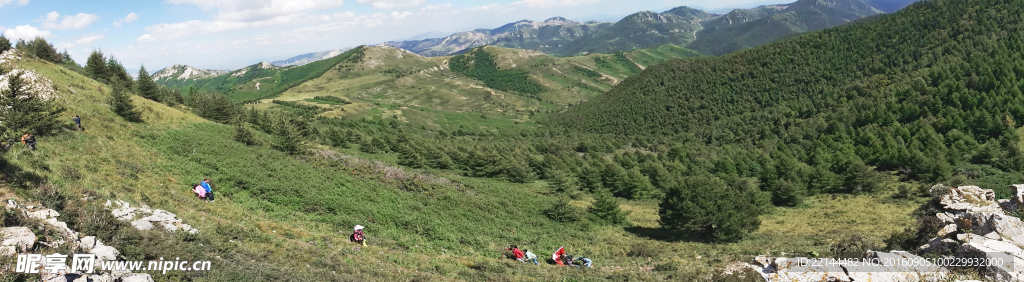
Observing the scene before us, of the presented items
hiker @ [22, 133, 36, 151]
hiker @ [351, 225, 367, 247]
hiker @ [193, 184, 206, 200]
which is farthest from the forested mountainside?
hiker @ [22, 133, 36, 151]

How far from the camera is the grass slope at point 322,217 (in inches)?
678

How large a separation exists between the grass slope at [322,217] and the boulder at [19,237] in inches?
83.1

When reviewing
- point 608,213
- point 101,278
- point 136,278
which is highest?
point 101,278

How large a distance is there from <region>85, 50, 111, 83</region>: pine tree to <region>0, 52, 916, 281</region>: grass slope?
753 inches

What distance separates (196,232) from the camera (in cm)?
1658

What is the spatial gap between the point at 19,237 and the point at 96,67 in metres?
81.3

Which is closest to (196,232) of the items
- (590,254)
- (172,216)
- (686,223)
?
(172,216)

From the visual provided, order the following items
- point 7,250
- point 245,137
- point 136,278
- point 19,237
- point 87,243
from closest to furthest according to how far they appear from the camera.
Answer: point 7,250
point 19,237
point 136,278
point 87,243
point 245,137

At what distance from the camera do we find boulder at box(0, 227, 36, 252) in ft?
33.5

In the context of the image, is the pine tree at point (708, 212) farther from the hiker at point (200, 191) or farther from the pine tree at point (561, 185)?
the hiker at point (200, 191)

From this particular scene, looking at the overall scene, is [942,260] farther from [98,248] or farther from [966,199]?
[98,248]

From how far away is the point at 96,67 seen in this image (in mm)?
67125

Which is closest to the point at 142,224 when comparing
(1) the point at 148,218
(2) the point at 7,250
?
(1) the point at 148,218

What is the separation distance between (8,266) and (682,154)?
105 meters
